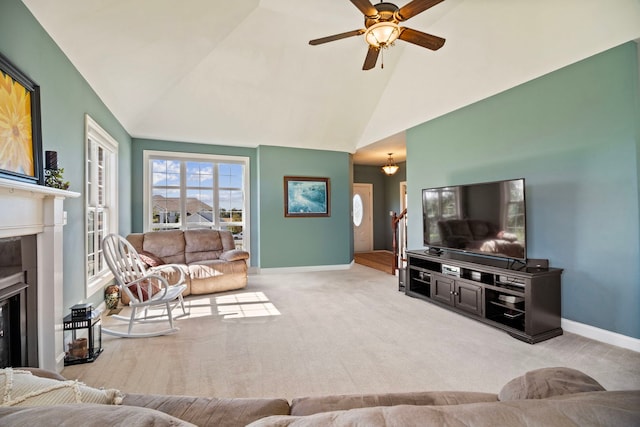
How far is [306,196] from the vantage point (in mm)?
6410

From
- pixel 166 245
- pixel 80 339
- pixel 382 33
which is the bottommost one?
pixel 80 339

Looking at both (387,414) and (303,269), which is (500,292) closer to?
(387,414)

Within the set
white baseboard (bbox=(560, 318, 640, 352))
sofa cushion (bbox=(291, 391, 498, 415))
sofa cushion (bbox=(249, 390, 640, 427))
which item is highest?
sofa cushion (bbox=(249, 390, 640, 427))

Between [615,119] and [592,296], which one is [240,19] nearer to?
[615,119]

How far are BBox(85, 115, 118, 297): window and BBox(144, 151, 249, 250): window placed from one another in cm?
118

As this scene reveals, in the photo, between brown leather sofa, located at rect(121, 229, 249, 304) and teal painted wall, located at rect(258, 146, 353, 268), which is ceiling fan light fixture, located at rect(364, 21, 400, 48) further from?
teal painted wall, located at rect(258, 146, 353, 268)

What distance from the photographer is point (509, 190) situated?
3.19 meters

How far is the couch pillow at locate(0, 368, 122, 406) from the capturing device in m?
0.70

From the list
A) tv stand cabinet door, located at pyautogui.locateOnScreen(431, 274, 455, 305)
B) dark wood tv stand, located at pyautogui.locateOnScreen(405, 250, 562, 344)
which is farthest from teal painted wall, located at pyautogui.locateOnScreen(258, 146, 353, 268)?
tv stand cabinet door, located at pyautogui.locateOnScreen(431, 274, 455, 305)

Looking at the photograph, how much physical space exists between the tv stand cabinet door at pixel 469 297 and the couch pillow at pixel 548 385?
2.66m

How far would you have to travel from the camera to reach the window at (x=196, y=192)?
570 centimetres

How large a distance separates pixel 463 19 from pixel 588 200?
2.44 metres

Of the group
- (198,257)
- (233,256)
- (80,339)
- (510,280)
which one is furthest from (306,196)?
(80,339)

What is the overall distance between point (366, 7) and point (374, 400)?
2780mm
